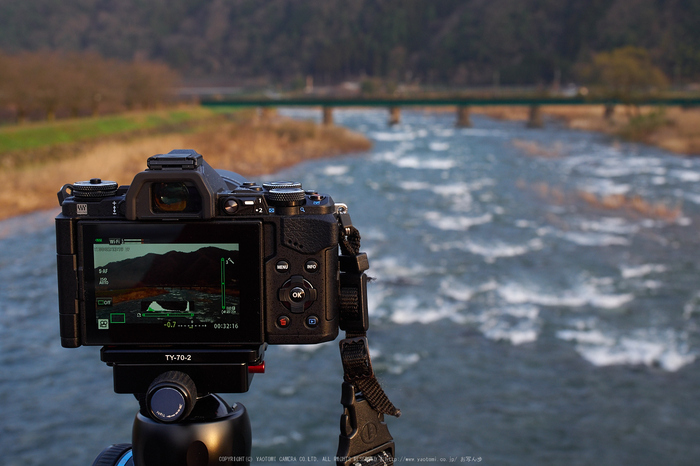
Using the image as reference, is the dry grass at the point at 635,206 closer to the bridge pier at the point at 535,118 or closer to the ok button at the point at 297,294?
the ok button at the point at 297,294

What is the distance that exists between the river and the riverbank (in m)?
22.9

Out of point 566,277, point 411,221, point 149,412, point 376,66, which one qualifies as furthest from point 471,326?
point 376,66

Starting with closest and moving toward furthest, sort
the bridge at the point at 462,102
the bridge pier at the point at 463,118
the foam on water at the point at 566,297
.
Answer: the foam on water at the point at 566,297 → the bridge at the point at 462,102 → the bridge pier at the point at 463,118

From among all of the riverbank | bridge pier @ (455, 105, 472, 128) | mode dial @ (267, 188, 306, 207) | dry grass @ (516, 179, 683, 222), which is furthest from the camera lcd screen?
bridge pier @ (455, 105, 472, 128)

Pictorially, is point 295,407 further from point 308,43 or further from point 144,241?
point 308,43

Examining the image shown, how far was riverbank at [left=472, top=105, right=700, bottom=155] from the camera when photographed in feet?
146

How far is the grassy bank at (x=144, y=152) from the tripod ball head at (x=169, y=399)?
1955 cm

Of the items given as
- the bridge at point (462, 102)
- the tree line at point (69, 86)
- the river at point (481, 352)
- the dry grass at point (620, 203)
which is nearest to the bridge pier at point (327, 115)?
the bridge at point (462, 102)

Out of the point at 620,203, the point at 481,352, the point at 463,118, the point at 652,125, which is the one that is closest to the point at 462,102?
the point at 463,118

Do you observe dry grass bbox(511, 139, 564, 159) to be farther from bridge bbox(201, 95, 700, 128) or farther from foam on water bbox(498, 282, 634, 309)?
foam on water bbox(498, 282, 634, 309)

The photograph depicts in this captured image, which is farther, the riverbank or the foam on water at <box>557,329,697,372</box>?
the riverbank

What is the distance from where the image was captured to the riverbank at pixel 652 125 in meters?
44.5

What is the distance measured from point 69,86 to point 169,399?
4290 centimetres

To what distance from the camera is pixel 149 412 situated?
2295mm
